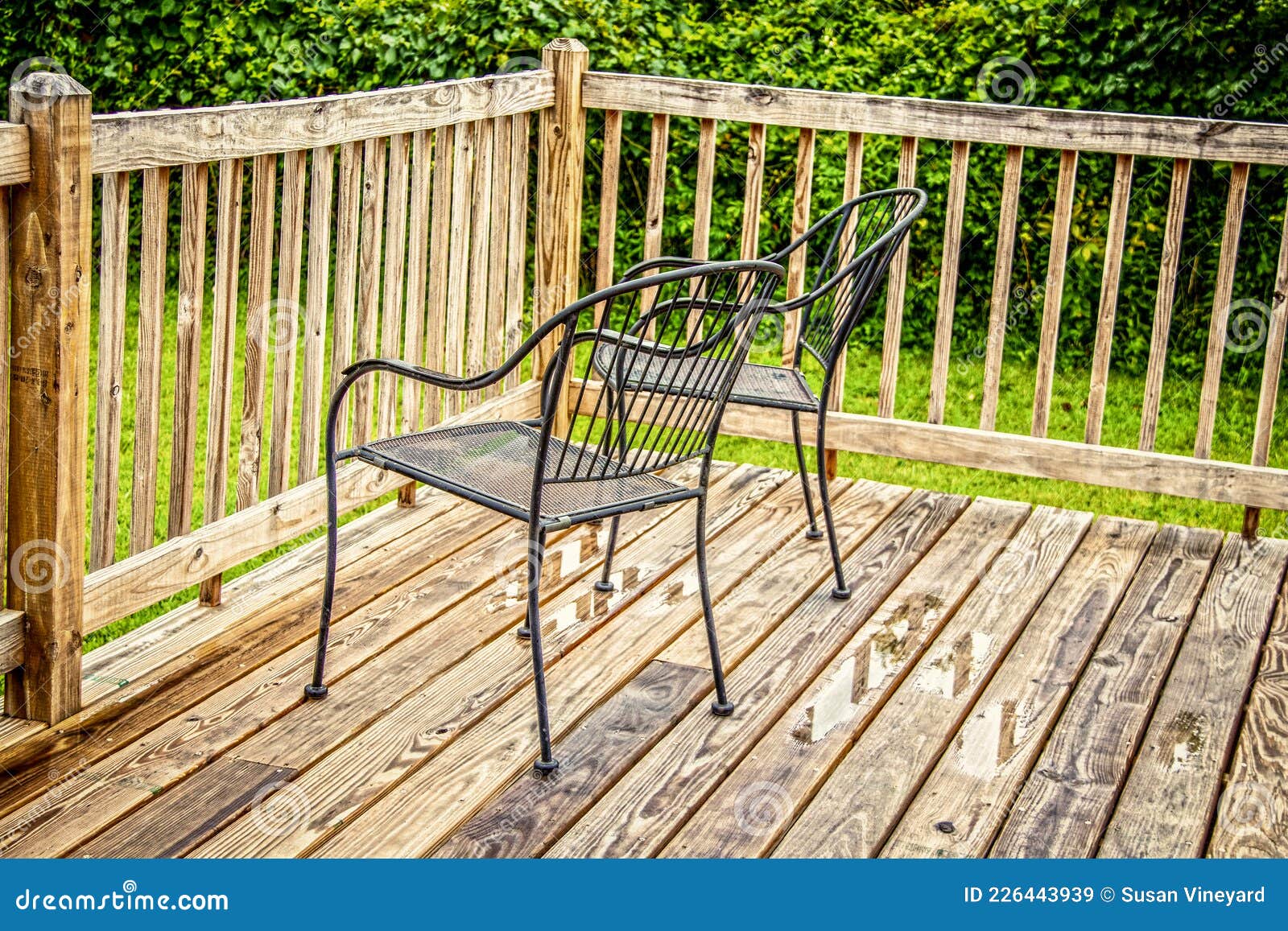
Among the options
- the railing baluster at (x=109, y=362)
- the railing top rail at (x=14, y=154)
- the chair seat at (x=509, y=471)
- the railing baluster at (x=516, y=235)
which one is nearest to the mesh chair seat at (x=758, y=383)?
the chair seat at (x=509, y=471)

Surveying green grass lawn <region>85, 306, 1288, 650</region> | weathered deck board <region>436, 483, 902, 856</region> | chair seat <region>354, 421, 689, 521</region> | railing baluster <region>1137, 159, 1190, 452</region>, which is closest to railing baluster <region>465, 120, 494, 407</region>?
green grass lawn <region>85, 306, 1288, 650</region>

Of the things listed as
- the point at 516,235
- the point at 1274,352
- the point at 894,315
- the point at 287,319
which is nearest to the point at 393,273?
the point at 287,319

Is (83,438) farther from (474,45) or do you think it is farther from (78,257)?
(474,45)

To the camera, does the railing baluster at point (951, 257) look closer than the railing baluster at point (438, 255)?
No

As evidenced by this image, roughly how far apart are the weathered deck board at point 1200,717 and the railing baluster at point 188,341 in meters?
2.03

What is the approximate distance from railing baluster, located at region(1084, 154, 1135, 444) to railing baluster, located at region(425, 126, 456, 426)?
6.06 ft

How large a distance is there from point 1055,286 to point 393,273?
1.90 m

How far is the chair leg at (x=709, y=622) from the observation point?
117 inches

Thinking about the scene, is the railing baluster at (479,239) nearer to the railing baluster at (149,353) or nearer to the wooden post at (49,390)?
the railing baluster at (149,353)

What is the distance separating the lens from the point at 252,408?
11.7 feet

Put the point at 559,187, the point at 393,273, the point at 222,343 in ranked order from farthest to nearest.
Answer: the point at 559,187
the point at 393,273
the point at 222,343

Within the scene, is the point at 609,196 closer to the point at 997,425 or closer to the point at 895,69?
the point at 997,425

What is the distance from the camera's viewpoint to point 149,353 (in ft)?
10.3
